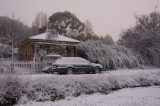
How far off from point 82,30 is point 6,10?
23001 millimetres

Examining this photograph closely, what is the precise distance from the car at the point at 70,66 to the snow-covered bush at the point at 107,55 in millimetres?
4668

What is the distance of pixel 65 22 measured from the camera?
41781mm

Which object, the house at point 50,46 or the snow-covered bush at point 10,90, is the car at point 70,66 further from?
the snow-covered bush at point 10,90

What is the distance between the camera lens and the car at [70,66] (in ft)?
47.2

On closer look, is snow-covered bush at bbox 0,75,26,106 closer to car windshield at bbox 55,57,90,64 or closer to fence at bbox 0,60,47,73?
car windshield at bbox 55,57,90,64

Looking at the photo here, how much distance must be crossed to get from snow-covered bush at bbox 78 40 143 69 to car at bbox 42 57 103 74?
4668 mm

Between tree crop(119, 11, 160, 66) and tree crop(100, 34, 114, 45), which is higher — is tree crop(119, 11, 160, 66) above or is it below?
below

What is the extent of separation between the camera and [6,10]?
22.9m

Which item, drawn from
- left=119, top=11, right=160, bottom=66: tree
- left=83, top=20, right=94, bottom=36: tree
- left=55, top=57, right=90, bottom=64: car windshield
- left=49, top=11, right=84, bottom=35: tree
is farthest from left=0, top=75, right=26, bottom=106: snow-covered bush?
left=83, top=20, right=94, bottom=36: tree

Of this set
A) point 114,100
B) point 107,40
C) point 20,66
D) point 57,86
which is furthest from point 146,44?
point 107,40

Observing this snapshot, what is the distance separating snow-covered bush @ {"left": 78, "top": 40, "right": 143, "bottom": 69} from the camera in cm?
2045

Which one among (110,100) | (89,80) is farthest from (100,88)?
(110,100)

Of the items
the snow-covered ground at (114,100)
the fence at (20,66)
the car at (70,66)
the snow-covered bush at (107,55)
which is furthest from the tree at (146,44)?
the snow-covered ground at (114,100)

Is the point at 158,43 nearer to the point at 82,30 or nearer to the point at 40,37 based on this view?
the point at 40,37
